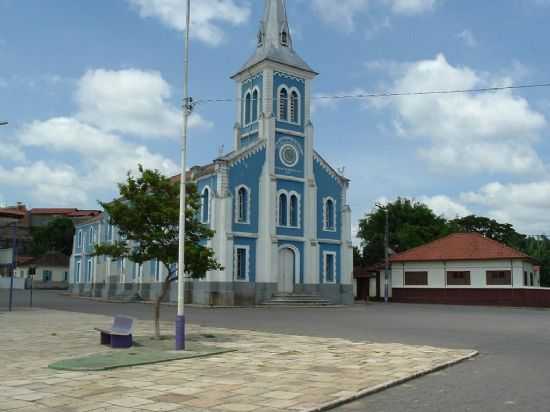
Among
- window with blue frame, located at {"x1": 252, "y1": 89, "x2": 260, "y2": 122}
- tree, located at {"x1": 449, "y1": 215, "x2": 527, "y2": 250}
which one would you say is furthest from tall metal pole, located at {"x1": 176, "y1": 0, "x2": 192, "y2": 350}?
tree, located at {"x1": 449, "y1": 215, "x2": 527, "y2": 250}

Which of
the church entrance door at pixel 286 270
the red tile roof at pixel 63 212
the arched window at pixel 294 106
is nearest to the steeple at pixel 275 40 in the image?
the arched window at pixel 294 106

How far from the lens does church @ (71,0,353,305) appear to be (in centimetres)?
3922

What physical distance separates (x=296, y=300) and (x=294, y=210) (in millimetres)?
6488

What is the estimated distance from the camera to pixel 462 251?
159 feet

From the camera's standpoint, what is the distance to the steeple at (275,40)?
44.0 m

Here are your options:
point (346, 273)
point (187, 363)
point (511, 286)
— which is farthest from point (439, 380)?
point (511, 286)

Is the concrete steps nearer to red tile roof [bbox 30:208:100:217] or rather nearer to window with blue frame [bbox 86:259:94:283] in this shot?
window with blue frame [bbox 86:259:94:283]

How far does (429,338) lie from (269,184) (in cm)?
2392

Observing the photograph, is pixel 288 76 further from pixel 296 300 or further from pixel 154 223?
pixel 154 223

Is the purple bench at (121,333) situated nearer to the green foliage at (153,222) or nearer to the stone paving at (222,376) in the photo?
the stone paving at (222,376)

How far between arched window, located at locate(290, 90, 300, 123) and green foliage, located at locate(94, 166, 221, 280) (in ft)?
89.3

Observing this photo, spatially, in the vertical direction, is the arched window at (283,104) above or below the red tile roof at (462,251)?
above

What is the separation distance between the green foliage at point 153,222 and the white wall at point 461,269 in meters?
33.5

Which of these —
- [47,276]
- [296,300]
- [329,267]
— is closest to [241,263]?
[296,300]
